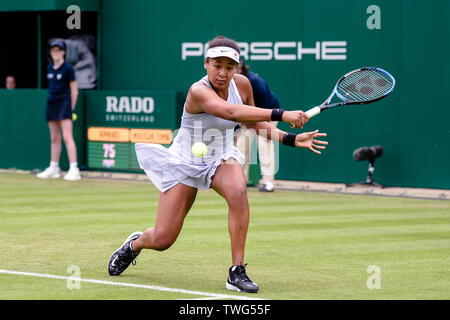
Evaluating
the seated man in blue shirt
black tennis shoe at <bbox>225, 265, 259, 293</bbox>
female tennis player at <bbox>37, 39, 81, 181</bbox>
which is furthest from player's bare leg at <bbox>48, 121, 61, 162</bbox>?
black tennis shoe at <bbox>225, 265, 259, 293</bbox>

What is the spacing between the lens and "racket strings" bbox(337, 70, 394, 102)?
8367 mm

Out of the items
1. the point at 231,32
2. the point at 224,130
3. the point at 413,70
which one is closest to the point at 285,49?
the point at 231,32

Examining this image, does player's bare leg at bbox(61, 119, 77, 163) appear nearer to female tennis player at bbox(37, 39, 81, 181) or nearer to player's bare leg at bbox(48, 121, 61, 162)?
female tennis player at bbox(37, 39, 81, 181)

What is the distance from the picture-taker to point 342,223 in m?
12.4

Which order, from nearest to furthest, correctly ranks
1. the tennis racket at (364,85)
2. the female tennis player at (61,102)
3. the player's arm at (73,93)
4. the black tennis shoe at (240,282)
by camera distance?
the black tennis shoe at (240,282), the tennis racket at (364,85), the player's arm at (73,93), the female tennis player at (61,102)

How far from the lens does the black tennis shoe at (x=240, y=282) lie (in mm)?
7699

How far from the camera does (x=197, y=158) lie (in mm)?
8133

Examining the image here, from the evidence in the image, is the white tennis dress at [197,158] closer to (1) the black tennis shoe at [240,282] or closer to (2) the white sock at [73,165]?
(1) the black tennis shoe at [240,282]

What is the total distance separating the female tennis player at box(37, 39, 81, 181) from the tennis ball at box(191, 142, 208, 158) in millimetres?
9827

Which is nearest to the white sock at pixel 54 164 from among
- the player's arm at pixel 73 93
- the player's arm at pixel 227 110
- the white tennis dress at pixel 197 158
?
the player's arm at pixel 73 93

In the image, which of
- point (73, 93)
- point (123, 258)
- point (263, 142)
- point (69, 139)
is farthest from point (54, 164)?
point (123, 258)

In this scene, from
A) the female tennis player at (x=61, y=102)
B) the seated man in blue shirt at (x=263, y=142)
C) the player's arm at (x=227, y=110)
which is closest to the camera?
the player's arm at (x=227, y=110)

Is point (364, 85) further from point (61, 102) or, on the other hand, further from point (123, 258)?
point (61, 102)

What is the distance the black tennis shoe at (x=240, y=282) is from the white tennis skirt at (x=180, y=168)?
742 mm
